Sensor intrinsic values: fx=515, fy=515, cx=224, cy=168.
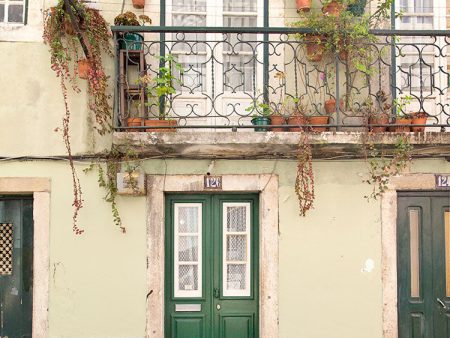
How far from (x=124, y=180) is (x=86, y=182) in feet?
1.84

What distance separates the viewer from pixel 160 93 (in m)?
5.82

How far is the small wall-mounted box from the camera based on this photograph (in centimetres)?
583

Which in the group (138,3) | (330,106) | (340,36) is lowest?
(330,106)

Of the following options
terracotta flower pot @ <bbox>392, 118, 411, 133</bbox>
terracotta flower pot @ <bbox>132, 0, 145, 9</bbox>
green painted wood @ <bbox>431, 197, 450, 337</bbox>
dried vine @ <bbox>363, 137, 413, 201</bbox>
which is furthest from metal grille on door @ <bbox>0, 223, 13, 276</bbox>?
green painted wood @ <bbox>431, 197, 450, 337</bbox>

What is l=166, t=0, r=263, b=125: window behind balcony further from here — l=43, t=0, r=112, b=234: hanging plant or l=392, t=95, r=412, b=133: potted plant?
l=392, t=95, r=412, b=133: potted plant

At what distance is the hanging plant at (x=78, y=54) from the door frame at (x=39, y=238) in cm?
35

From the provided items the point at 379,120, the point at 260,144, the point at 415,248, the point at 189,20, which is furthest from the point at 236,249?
the point at 189,20

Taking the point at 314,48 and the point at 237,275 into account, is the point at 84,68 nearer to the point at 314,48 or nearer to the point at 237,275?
the point at 314,48

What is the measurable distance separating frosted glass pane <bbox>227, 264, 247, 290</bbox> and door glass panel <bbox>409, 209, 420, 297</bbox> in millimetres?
2041

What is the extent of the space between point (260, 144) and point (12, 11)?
3422 millimetres

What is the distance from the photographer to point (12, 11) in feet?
20.5

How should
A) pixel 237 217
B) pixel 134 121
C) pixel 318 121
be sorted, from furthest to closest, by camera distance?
pixel 237 217
pixel 318 121
pixel 134 121

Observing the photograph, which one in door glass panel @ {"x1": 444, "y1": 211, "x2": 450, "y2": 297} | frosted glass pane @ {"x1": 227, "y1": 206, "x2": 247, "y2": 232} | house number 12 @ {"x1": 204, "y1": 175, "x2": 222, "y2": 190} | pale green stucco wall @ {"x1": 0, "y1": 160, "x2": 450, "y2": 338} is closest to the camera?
pale green stucco wall @ {"x1": 0, "y1": 160, "x2": 450, "y2": 338}

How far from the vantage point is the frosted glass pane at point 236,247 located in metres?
6.31
